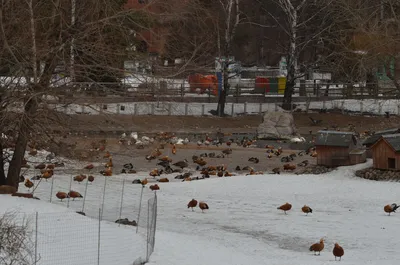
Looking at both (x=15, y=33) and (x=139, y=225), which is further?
(x=15, y=33)

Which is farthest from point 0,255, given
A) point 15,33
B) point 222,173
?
point 222,173

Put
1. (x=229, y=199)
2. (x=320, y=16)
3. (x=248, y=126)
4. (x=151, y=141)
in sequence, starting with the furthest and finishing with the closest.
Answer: (x=320, y=16) → (x=248, y=126) → (x=151, y=141) → (x=229, y=199)

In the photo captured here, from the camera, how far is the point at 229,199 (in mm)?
29078

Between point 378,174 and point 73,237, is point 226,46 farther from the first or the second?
point 73,237

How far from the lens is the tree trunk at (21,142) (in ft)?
72.9

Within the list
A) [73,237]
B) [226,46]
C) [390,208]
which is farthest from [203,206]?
[226,46]

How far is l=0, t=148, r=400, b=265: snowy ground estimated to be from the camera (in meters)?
18.2

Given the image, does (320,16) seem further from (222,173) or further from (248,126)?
(222,173)

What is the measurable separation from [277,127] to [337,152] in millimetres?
14574

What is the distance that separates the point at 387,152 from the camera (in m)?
32.5

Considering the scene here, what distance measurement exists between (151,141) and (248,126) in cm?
1091

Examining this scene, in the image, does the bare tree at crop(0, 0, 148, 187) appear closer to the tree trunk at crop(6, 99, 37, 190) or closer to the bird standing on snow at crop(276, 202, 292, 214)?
the tree trunk at crop(6, 99, 37, 190)

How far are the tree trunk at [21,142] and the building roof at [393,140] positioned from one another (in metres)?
13.6

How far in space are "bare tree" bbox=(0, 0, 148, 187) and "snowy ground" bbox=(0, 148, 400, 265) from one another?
2609 mm
